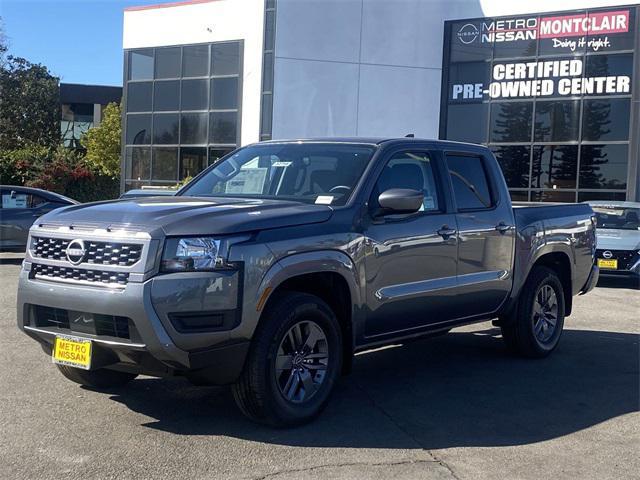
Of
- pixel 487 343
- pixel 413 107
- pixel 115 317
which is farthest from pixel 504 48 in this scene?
pixel 115 317

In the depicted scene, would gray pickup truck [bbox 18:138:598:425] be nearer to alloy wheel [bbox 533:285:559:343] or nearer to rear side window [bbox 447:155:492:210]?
rear side window [bbox 447:155:492:210]

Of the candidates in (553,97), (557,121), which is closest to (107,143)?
(553,97)

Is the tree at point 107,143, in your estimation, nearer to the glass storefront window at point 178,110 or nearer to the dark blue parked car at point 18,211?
the glass storefront window at point 178,110

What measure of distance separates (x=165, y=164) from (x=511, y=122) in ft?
40.8

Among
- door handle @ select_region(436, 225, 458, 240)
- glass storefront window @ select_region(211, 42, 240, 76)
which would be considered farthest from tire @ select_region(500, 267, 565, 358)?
glass storefront window @ select_region(211, 42, 240, 76)

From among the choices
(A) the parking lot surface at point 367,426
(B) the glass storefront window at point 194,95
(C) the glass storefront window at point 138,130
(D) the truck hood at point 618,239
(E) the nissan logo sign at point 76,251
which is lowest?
(A) the parking lot surface at point 367,426

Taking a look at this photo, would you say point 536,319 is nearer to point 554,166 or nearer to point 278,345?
point 278,345

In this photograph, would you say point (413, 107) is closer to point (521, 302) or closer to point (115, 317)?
point (521, 302)

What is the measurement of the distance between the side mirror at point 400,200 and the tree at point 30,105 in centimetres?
5706

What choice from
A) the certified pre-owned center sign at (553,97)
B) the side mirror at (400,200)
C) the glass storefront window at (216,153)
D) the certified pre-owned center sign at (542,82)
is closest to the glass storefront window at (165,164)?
the glass storefront window at (216,153)

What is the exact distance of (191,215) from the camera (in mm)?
4852

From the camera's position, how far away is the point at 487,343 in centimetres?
838

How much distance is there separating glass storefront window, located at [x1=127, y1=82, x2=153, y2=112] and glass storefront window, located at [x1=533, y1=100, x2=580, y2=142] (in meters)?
13.8

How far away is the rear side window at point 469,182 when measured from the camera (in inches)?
263
